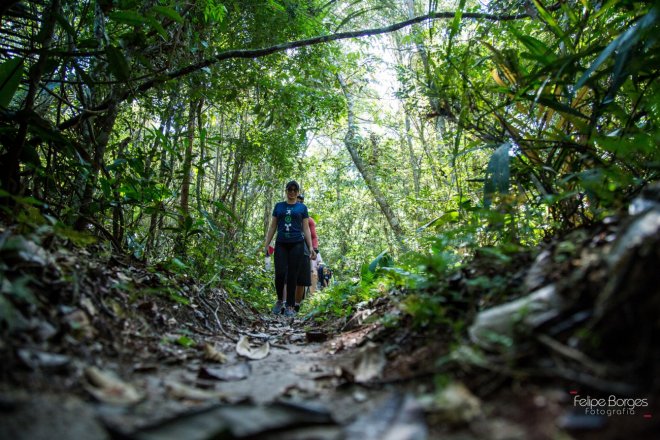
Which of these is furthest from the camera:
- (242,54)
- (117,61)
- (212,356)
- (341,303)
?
(341,303)

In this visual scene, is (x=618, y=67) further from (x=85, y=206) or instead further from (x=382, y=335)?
(x=85, y=206)

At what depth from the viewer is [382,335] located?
2246 millimetres

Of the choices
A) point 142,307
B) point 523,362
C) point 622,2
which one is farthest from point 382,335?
point 622,2

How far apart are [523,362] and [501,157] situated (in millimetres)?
1523

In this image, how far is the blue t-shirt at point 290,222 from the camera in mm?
5895

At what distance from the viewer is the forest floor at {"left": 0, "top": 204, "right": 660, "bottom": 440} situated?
0.99 meters

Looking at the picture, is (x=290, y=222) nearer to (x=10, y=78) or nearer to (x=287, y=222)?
(x=287, y=222)

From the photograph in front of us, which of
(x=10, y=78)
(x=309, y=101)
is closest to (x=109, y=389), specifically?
(x=10, y=78)

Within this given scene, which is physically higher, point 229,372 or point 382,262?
point 382,262

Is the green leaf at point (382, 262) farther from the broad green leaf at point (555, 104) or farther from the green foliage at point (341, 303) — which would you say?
the broad green leaf at point (555, 104)

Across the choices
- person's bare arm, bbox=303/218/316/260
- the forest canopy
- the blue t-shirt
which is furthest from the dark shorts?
the forest canopy

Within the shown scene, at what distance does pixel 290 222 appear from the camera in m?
5.95

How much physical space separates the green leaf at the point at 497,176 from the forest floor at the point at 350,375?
518mm

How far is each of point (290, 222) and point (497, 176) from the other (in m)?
3.94
